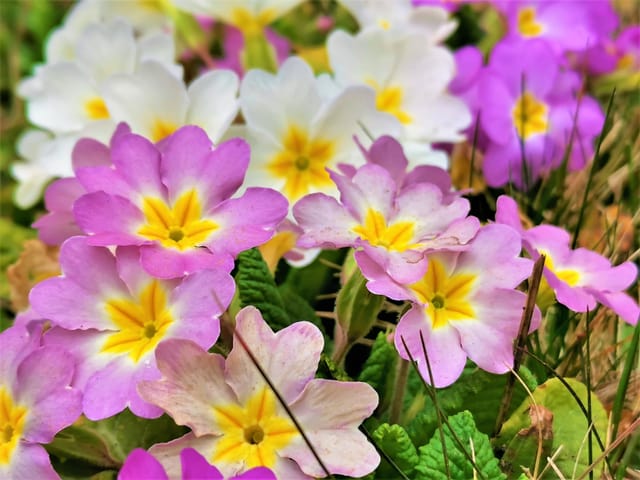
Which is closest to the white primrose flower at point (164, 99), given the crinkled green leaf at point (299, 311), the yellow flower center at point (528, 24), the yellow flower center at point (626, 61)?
the crinkled green leaf at point (299, 311)

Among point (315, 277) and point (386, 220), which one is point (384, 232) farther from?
point (315, 277)

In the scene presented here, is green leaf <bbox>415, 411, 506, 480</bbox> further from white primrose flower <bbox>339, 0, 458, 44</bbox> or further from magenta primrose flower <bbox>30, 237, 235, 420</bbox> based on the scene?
white primrose flower <bbox>339, 0, 458, 44</bbox>

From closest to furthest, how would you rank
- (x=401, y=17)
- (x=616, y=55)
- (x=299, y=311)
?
(x=299, y=311) → (x=401, y=17) → (x=616, y=55)

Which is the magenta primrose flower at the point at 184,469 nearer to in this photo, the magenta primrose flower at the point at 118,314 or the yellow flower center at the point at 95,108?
the magenta primrose flower at the point at 118,314

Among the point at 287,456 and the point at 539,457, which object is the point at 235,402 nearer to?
the point at 287,456

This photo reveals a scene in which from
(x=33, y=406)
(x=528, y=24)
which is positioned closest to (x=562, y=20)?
(x=528, y=24)

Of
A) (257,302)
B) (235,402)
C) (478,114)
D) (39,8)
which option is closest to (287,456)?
(235,402)

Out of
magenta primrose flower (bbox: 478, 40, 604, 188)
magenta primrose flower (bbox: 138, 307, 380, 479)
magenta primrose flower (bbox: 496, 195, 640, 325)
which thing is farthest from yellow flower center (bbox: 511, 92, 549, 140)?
magenta primrose flower (bbox: 138, 307, 380, 479)
